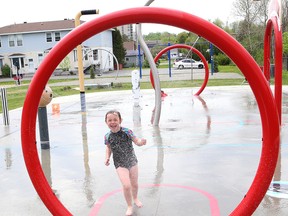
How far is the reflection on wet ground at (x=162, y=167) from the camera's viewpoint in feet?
15.5

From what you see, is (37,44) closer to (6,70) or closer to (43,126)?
(6,70)

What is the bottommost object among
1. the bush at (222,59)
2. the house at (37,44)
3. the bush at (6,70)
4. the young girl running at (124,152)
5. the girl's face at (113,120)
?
the young girl running at (124,152)

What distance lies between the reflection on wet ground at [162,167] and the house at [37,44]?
130 feet

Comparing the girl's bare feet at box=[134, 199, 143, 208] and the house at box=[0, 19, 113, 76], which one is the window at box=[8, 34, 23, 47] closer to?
the house at box=[0, 19, 113, 76]

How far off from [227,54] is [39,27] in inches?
2014

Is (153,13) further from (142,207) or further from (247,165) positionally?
(247,165)

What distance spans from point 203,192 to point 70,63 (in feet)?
150

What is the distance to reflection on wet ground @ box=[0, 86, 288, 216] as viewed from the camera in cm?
473

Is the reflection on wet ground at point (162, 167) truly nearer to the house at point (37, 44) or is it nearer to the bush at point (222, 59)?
the bush at point (222, 59)

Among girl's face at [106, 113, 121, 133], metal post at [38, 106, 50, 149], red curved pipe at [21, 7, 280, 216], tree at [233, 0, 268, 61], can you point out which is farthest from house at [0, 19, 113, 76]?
red curved pipe at [21, 7, 280, 216]

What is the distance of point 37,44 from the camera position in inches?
2020

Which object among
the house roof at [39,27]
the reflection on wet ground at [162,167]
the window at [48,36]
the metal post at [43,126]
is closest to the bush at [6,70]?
the house roof at [39,27]

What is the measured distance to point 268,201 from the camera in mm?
4617

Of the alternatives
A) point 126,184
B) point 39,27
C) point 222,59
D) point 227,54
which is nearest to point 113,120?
point 126,184
